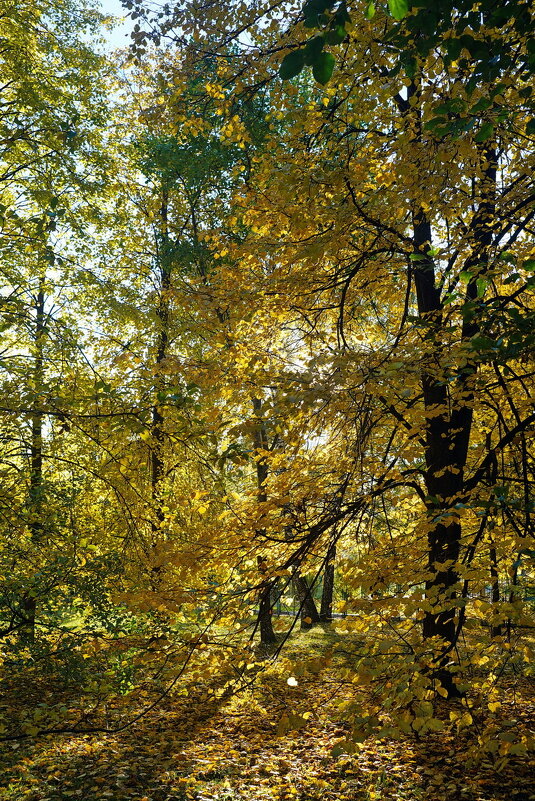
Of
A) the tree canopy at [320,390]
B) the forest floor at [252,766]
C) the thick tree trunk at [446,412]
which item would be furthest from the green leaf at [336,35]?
the forest floor at [252,766]

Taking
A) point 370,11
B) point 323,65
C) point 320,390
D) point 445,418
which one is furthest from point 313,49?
point 445,418

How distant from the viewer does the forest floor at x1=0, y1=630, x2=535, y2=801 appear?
16.8 feet

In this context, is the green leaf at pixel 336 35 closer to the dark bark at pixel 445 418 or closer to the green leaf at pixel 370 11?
the green leaf at pixel 370 11

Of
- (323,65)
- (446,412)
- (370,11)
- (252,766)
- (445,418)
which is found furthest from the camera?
(252,766)

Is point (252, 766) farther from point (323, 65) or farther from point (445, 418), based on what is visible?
point (323, 65)

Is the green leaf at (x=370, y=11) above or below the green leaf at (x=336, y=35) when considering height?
below

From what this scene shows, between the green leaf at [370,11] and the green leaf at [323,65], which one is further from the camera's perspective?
the green leaf at [323,65]

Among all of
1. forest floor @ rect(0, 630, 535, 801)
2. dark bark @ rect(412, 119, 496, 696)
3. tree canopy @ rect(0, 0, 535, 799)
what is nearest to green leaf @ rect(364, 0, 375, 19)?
tree canopy @ rect(0, 0, 535, 799)

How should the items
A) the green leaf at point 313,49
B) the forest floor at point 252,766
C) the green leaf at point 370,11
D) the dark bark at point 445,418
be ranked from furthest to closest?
the dark bark at point 445,418
the forest floor at point 252,766
the green leaf at point 313,49
the green leaf at point 370,11

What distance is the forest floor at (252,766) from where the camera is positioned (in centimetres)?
511

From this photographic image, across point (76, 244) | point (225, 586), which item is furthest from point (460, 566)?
point (76, 244)

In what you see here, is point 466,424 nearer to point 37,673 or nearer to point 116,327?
point 37,673

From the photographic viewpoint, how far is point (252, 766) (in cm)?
605

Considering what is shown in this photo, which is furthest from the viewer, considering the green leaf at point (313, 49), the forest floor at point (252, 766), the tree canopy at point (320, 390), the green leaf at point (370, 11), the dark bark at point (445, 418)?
the dark bark at point (445, 418)
